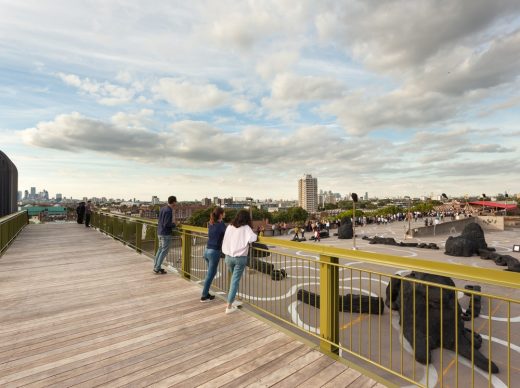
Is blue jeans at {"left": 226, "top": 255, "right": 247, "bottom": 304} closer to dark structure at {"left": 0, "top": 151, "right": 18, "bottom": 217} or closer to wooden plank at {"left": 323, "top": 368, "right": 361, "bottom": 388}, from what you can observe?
wooden plank at {"left": 323, "top": 368, "right": 361, "bottom": 388}

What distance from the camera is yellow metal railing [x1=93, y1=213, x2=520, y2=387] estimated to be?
97.8 inches

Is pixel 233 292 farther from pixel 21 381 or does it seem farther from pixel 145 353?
pixel 21 381

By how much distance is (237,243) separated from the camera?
14.1ft

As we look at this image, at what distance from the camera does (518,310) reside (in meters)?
13.1

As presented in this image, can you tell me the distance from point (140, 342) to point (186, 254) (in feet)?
9.55

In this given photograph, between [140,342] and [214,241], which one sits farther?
[214,241]

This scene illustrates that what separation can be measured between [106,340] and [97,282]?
9.83ft

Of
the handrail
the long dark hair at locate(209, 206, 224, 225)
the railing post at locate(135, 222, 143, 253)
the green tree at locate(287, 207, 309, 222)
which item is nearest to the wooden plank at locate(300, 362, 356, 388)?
the handrail

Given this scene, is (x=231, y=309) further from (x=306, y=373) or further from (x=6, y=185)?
(x=6, y=185)

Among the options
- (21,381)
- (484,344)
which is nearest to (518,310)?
(484,344)

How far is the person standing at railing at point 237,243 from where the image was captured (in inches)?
169

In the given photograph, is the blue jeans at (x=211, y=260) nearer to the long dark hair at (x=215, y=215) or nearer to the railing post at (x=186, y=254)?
the long dark hair at (x=215, y=215)

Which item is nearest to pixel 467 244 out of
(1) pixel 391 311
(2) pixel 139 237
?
(1) pixel 391 311

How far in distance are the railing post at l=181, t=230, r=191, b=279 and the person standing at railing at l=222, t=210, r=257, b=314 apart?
224 cm
